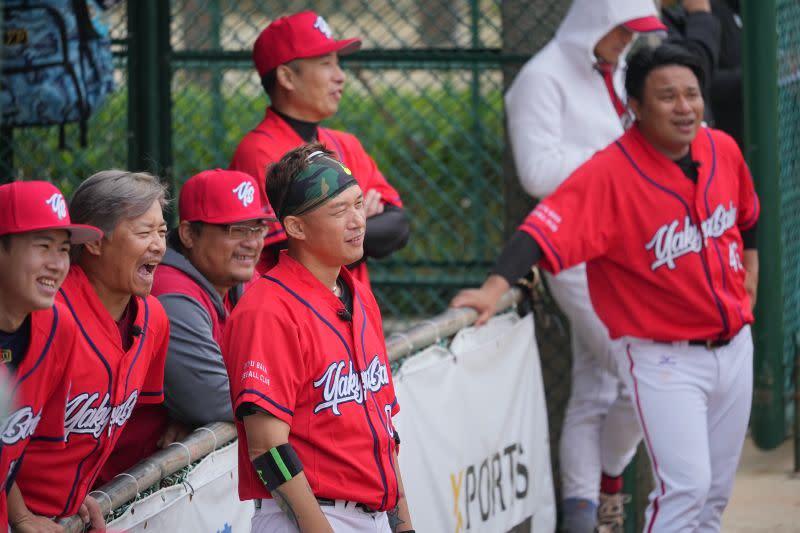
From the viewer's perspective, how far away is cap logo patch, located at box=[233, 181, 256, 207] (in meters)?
3.61

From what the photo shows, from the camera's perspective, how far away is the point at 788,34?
6633 millimetres

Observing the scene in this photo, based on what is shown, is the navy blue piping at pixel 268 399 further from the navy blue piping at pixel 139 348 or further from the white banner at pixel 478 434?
the white banner at pixel 478 434

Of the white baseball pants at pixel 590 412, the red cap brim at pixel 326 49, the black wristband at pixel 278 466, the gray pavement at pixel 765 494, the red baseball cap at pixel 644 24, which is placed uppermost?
the red cap brim at pixel 326 49

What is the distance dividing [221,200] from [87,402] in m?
0.89

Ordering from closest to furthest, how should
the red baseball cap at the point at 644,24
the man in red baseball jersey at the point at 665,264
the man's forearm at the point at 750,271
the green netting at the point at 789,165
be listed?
the man in red baseball jersey at the point at 665,264
the man's forearm at the point at 750,271
the red baseball cap at the point at 644,24
the green netting at the point at 789,165

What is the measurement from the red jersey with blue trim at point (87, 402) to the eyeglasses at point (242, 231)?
604 mm

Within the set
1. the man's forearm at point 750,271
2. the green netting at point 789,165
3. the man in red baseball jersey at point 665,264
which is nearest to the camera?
the man in red baseball jersey at point 665,264

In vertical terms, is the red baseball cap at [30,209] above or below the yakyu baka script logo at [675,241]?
above

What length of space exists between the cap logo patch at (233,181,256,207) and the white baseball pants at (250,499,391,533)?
1006 millimetres

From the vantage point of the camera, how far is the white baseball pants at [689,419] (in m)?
4.12

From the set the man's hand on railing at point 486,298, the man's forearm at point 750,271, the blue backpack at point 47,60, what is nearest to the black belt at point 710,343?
the man's forearm at point 750,271

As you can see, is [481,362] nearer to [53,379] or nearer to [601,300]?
[601,300]

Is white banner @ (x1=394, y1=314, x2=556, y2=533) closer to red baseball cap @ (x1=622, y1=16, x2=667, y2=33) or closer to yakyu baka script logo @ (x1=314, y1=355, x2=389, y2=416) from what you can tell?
yakyu baka script logo @ (x1=314, y1=355, x2=389, y2=416)

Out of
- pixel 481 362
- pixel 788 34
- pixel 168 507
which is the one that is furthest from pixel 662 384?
pixel 788 34
